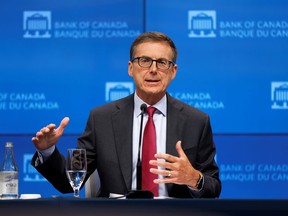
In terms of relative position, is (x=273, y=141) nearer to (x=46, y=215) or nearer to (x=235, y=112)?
(x=235, y=112)

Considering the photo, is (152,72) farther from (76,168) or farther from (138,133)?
(76,168)

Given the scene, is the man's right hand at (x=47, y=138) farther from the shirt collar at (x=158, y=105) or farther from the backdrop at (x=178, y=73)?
the backdrop at (x=178, y=73)

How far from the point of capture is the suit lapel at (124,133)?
3.12 meters

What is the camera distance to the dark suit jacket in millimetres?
3087

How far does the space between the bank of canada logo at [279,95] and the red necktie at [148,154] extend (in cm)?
204

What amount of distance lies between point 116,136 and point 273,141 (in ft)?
6.97

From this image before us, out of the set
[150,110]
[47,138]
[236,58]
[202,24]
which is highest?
[202,24]

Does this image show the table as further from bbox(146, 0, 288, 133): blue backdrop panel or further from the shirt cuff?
bbox(146, 0, 288, 133): blue backdrop panel

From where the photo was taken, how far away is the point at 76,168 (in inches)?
104

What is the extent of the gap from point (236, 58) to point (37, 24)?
5.12 feet

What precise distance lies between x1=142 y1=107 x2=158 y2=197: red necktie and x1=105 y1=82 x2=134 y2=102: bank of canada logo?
1766mm

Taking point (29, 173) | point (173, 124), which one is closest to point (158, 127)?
point (173, 124)

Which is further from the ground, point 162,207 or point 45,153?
point 45,153

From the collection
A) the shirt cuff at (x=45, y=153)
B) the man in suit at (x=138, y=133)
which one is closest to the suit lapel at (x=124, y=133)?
the man in suit at (x=138, y=133)
